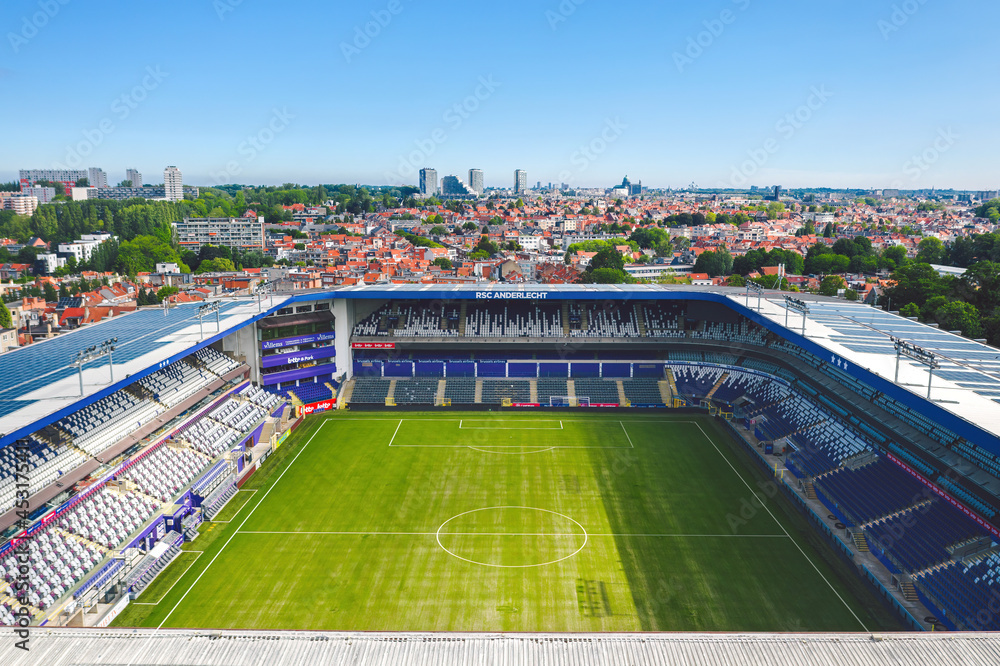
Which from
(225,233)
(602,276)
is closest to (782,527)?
(602,276)

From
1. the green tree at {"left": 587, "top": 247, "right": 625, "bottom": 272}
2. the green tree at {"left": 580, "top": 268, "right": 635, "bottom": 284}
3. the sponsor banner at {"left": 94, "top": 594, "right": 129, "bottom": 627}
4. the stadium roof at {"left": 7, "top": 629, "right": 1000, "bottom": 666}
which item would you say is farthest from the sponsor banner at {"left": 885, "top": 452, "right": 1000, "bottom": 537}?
the green tree at {"left": 587, "top": 247, "right": 625, "bottom": 272}

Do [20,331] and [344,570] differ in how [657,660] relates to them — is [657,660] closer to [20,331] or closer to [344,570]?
[344,570]

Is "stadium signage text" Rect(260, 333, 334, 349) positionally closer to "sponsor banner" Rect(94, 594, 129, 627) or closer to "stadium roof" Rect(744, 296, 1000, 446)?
"sponsor banner" Rect(94, 594, 129, 627)

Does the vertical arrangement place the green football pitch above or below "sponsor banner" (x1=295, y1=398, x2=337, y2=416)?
below

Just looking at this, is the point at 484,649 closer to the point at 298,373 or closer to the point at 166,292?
the point at 298,373

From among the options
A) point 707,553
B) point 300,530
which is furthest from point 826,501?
point 300,530

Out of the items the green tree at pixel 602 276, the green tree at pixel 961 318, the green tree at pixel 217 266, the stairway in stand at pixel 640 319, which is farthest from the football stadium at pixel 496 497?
the green tree at pixel 217 266
